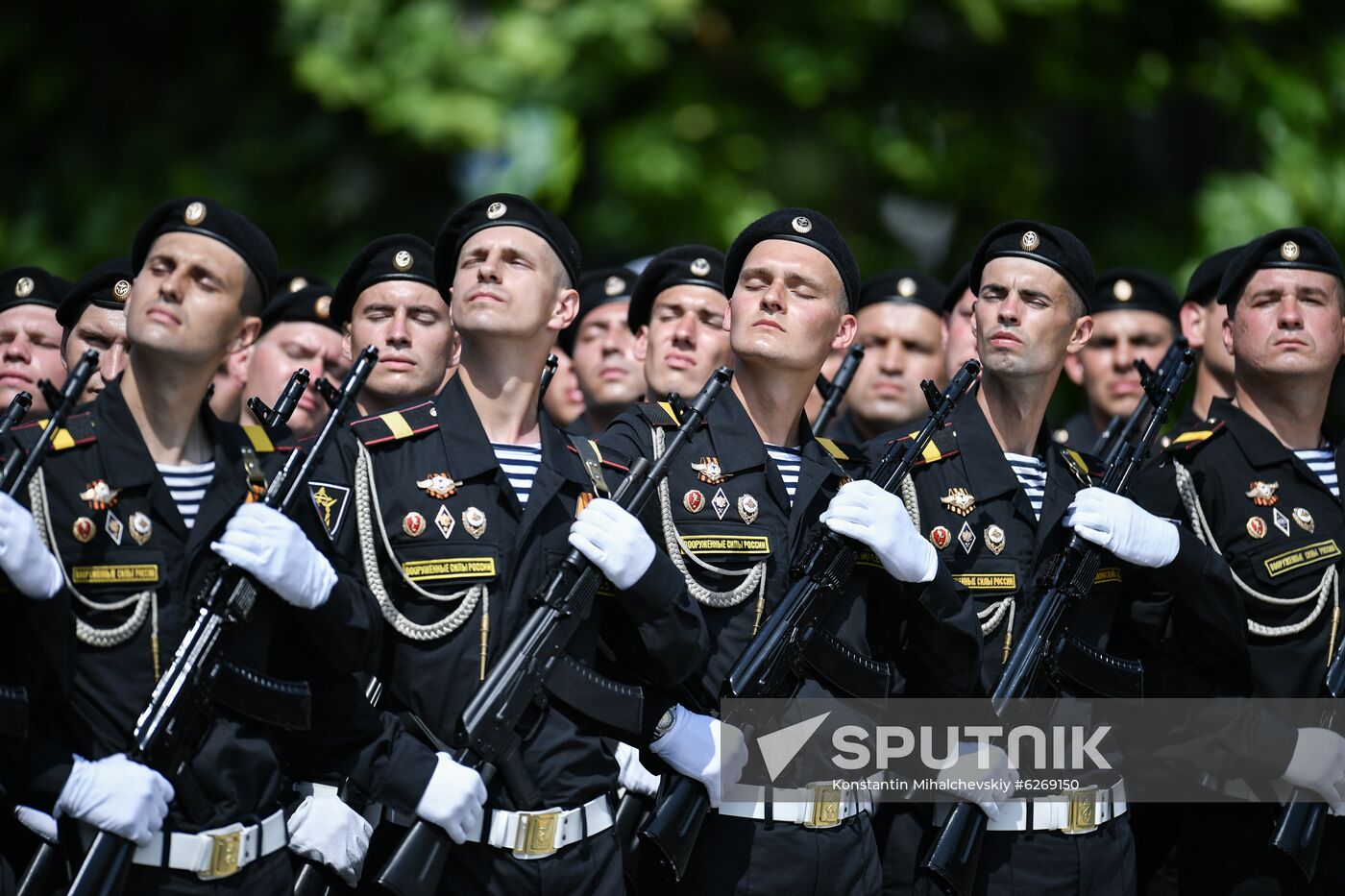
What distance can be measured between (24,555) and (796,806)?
2.35 meters

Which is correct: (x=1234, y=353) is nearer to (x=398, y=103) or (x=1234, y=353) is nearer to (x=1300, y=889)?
(x=1300, y=889)

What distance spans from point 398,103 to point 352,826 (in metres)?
6.91

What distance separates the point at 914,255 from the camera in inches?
494

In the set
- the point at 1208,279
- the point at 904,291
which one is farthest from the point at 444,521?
the point at 1208,279

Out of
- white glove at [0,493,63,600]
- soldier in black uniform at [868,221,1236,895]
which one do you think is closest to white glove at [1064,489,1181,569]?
soldier in black uniform at [868,221,1236,895]

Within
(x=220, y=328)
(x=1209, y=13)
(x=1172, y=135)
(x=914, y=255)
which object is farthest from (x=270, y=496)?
(x=1172, y=135)

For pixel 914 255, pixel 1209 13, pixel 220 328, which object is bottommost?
pixel 220 328

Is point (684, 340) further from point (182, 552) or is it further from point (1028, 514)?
point (182, 552)

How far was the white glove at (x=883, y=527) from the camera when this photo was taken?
4988mm

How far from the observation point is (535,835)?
4.63 m

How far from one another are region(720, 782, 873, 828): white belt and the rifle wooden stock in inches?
4.8

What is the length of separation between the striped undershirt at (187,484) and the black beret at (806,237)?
6.35ft

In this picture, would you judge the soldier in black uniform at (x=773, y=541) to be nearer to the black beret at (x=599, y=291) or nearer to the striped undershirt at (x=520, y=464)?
the striped undershirt at (x=520, y=464)

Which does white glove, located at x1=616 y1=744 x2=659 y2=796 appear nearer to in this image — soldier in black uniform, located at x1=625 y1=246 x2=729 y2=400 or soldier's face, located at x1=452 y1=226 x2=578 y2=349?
soldier's face, located at x1=452 y1=226 x2=578 y2=349
